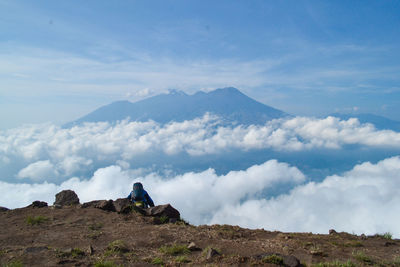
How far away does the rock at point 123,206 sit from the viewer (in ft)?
42.8

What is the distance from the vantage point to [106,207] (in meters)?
13.7

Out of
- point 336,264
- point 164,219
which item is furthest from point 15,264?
point 336,264

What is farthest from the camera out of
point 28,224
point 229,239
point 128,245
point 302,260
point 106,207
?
point 106,207

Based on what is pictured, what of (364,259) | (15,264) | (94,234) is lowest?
(364,259)

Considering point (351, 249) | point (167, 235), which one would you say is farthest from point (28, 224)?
point (351, 249)

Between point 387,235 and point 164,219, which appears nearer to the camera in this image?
point 387,235

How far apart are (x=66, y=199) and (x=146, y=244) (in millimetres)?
8845

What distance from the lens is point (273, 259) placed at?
6887 millimetres

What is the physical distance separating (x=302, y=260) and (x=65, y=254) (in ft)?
22.7

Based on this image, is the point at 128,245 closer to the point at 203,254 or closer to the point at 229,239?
the point at 203,254

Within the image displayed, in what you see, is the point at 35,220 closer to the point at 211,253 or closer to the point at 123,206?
the point at 123,206

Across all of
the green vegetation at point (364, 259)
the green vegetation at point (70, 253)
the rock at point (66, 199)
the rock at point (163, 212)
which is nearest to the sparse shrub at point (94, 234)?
the green vegetation at point (70, 253)

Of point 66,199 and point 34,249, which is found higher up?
point 66,199

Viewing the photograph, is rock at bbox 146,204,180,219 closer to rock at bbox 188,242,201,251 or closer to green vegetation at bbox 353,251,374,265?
rock at bbox 188,242,201,251
